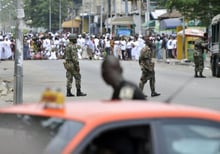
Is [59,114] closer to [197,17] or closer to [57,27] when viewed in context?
[197,17]

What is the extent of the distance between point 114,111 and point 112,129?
0.70ft

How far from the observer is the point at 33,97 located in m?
19.2

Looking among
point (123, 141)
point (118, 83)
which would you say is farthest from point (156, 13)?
point (123, 141)

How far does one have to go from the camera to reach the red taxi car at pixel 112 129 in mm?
4453

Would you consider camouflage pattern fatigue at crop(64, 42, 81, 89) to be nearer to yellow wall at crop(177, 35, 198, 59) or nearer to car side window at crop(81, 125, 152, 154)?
car side window at crop(81, 125, 152, 154)

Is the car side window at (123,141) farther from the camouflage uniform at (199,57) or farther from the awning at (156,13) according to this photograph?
the awning at (156,13)

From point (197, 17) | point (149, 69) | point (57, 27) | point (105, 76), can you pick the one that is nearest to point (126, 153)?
point (105, 76)

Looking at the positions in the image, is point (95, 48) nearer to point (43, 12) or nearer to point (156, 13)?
point (156, 13)

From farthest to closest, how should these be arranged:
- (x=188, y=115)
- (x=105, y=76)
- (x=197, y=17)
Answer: (x=197, y=17) → (x=105, y=76) → (x=188, y=115)

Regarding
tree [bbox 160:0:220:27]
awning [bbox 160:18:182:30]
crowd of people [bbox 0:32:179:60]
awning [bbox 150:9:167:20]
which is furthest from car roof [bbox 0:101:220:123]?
awning [bbox 150:9:167:20]

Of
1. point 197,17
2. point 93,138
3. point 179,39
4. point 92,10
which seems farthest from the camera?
point 92,10

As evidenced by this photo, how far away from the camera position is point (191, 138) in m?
4.82

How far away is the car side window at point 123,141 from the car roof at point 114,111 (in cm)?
8

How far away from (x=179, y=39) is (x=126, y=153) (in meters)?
40.1
